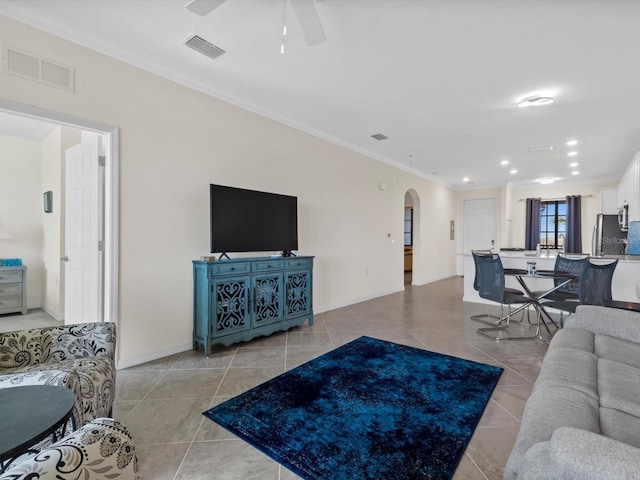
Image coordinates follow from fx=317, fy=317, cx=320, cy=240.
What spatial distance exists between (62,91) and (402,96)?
10.3 feet

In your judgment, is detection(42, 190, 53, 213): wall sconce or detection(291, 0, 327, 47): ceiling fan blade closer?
detection(291, 0, 327, 47): ceiling fan blade

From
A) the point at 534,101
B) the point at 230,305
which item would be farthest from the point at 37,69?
the point at 534,101

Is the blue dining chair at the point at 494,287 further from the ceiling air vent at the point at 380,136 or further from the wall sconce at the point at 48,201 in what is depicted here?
the wall sconce at the point at 48,201

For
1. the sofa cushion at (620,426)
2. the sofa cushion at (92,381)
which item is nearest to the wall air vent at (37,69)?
the sofa cushion at (92,381)

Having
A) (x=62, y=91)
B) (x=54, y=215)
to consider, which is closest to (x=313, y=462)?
(x=62, y=91)

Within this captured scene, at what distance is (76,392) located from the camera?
4.68ft

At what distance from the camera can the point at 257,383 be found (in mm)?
2498

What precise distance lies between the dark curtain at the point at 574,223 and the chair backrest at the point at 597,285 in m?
5.70

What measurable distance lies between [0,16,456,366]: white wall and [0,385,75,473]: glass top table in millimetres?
1636

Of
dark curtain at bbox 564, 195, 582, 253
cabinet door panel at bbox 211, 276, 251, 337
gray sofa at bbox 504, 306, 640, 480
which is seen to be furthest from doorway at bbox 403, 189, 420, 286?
gray sofa at bbox 504, 306, 640, 480

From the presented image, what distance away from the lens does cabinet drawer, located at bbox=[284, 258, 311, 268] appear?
3.79 m

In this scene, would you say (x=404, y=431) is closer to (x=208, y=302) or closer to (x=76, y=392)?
(x=76, y=392)

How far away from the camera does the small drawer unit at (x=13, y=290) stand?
439 cm

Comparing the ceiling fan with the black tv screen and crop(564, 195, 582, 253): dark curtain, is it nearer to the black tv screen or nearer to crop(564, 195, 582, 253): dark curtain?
the black tv screen
